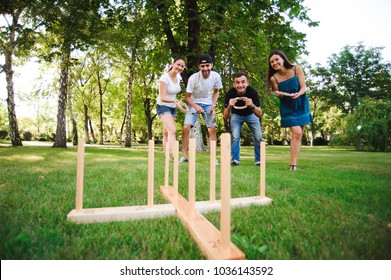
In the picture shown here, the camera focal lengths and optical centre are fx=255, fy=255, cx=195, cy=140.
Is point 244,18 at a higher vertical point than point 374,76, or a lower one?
lower

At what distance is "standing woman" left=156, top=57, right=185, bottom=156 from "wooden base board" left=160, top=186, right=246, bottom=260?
8.74 ft

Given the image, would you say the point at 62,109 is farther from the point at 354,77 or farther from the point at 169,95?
the point at 354,77

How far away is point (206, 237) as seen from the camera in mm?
1598

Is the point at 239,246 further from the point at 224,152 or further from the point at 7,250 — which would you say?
the point at 7,250

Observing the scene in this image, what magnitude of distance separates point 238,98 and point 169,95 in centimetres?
137

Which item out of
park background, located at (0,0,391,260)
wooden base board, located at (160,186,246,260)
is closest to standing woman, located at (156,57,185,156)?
park background, located at (0,0,391,260)

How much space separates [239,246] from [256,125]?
4.36m

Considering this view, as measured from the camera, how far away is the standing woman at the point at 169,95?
4680mm

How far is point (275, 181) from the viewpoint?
141 inches

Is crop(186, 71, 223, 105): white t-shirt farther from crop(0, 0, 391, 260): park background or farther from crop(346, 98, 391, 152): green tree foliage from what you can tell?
crop(346, 98, 391, 152): green tree foliage

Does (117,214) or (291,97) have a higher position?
(291,97)

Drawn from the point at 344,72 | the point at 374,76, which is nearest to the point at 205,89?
the point at 374,76

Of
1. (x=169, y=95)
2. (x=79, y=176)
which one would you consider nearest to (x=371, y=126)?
(x=169, y=95)

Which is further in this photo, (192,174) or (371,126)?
(371,126)
